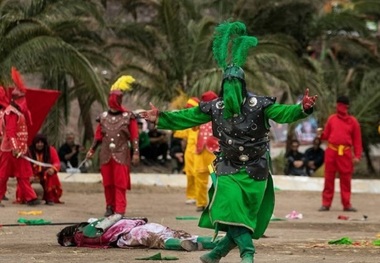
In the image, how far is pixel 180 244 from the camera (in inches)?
436

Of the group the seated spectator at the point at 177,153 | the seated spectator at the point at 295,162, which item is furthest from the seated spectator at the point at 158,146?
the seated spectator at the point at 295,162

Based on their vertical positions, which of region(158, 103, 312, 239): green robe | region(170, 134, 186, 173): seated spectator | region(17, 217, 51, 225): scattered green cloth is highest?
region(158, 103, 312, 239): green robe

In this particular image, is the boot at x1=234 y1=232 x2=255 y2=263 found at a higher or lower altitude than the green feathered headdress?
lower

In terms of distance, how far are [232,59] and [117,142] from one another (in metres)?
5.58

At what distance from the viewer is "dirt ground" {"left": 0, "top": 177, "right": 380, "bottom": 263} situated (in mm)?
10656

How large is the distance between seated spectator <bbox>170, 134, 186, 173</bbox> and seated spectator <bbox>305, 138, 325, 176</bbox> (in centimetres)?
271

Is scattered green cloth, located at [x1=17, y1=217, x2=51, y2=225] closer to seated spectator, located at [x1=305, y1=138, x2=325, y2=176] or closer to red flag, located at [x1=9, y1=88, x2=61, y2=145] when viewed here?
red flag, located at [x1=9, y1=88, x2=61, y2=145]

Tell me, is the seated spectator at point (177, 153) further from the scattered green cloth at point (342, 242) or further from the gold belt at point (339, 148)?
the scattered green cloth at point (342, 242)

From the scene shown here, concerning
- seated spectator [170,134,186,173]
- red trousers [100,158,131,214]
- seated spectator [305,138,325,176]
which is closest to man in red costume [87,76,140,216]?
red trousers [100,158,131,214]

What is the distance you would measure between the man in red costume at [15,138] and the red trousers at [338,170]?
4665 millimetres

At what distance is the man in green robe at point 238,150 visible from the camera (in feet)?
31.4

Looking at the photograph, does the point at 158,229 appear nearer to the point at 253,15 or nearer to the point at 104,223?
the point at 104,223

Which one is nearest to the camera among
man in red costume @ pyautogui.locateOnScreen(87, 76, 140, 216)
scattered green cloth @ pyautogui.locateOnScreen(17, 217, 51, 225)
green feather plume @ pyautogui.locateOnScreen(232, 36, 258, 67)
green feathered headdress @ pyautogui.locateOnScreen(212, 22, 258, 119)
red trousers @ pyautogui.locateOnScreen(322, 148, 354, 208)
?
green feathered headdress @ pyautogui.locateOnScreen(212, 22, 258, 119)

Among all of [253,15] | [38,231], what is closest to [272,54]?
[253,15]
